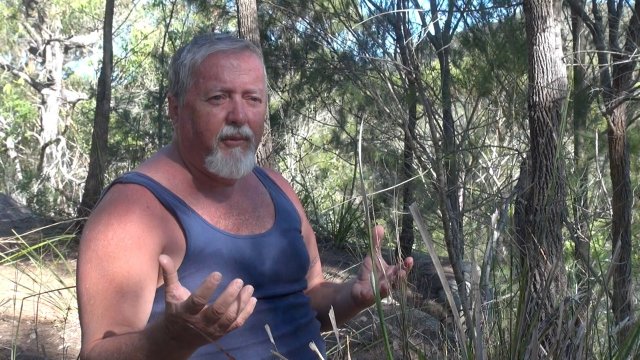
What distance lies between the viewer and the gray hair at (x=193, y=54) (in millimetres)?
2074

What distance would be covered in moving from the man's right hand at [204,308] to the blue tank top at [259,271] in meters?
0.37

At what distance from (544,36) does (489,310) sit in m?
3.31

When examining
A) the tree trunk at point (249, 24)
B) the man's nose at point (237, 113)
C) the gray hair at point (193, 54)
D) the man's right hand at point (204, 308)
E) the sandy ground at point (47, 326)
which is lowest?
the sandy ground at point (47, 326)

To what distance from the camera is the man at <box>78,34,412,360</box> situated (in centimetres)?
180

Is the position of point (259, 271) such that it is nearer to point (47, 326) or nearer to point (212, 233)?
point (212, 233)

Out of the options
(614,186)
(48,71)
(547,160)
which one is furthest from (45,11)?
(547,160)

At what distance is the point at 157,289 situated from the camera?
197cm

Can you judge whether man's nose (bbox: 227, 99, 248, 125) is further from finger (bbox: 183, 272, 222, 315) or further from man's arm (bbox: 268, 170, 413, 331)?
finger (bbox: 183, 272, 222, 315)

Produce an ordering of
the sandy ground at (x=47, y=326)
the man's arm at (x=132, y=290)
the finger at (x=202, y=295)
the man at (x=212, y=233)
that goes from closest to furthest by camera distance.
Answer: the finger at (x=202, y=295) < the man's arm at (x=132, y=290) < the man at (x=212, y=233) < the sandy ground at (x=47, y=326)

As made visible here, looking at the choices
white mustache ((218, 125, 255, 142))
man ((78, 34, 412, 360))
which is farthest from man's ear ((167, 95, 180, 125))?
white mustache ((218, 125, 255, 142))

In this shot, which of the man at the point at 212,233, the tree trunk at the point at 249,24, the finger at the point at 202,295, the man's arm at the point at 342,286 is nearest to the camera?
the finger at the point at 202,295

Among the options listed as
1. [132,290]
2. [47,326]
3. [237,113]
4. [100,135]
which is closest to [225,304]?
[132,290]

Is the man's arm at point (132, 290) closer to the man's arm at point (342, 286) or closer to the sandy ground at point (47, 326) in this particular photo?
the man's arm at point (342, 286)

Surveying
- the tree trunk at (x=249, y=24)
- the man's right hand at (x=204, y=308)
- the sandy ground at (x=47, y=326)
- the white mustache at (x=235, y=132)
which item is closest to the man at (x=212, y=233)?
the white mustache at (x=235, y=132)
